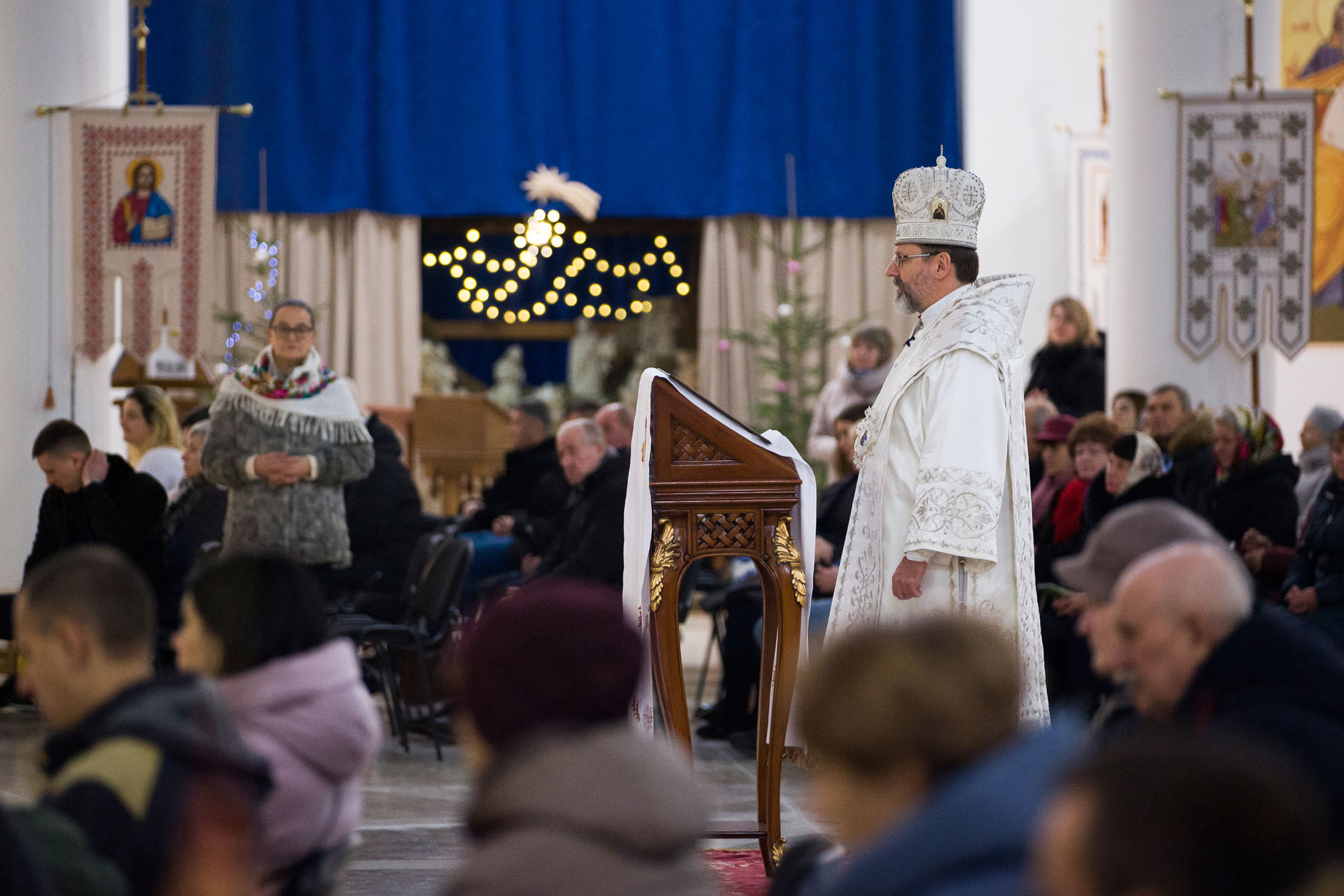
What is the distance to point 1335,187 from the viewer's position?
10.5m

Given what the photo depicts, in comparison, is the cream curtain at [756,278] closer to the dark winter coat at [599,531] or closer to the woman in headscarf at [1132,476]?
the dark winter coat at [599,531]

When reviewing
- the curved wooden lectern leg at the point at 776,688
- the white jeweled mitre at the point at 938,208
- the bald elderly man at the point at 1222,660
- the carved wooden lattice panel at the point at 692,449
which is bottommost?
the curved wooden lectern leg at the point at 776,688

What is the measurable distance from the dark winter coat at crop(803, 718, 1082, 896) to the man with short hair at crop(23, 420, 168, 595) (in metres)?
5.41

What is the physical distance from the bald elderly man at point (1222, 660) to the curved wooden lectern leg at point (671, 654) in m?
1.87

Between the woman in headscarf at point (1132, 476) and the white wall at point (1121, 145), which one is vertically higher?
the white wall at point (1121, 145)

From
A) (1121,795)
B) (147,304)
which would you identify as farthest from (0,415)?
(1121,795)

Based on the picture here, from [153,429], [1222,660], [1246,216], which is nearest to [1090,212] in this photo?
[1246,216]

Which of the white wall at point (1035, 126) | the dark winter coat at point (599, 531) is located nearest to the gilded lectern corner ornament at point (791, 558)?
the dark winter coat at point (599, 531)

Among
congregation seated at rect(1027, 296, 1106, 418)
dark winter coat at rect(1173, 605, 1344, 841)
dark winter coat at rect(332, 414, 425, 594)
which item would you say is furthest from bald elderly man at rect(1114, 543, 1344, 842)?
congregation seated at rect(1027, 296, 1106, 418)

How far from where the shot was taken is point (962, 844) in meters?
1.67

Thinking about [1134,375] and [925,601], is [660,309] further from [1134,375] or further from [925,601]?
[925,601]

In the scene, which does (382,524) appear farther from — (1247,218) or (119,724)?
(119,724)

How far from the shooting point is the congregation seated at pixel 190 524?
688 cm

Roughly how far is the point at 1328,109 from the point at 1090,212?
297 cm
